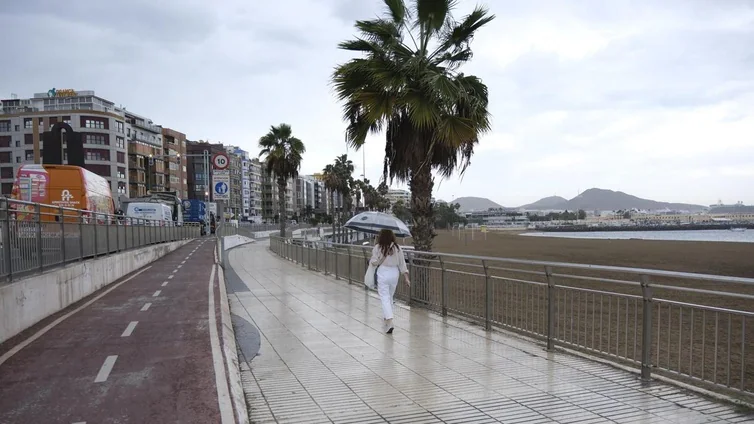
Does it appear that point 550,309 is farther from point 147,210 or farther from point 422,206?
point 147,210

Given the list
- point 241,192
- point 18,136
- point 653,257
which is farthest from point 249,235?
point 241,192

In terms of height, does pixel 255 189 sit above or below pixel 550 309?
above

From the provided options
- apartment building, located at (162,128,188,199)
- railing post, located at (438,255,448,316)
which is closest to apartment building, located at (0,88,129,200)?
apartment building, located at (162,128,188,199)

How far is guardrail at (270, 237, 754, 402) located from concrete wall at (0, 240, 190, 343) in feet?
22.8

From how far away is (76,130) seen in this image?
259 ft

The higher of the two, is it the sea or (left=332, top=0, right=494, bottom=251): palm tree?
(left=332, top=0, right=494, bottom=251): palm tree

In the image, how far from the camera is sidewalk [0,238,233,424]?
521 centimetres

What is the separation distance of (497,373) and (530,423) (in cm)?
157

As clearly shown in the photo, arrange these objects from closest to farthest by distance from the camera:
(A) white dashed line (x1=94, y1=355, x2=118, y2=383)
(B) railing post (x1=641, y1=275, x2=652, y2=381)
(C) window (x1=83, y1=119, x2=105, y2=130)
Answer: (B) railing post (x1=641, y1=275, x2=652, y2=381) → (A) white dashed line (x1=94, y1=355, x2=118, y2=383) → (C) window (x1=83, y1=119, x2=105, y2=130)

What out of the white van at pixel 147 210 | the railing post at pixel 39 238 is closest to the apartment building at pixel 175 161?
the white van at pixel 147 210

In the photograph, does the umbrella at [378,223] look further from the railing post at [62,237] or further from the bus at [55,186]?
the bus at [55,186]

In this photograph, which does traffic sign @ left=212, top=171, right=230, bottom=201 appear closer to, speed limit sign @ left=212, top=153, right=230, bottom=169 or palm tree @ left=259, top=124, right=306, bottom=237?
speed limit sign @ left=212, top=153, right=230, bottom=169

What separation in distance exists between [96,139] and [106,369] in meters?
82.4

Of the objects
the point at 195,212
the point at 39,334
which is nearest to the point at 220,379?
the point at 39,334
